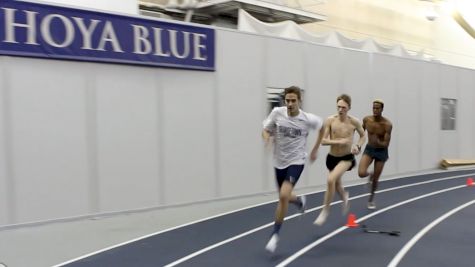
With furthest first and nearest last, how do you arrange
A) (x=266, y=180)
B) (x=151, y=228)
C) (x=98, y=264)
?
(x=266, y=180), (x=151, y=228), (x=98, y=264)

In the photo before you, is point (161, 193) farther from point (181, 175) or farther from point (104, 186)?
point (104, 186)

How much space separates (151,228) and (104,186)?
135 centimetres

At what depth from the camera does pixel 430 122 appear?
17.7 meters

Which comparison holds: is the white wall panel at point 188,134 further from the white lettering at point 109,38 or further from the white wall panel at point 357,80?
the white wall panel at point 357,80

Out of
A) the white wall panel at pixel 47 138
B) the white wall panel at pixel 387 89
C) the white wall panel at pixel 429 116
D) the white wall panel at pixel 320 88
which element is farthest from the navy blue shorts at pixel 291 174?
the white wall panel at pixel 429 116

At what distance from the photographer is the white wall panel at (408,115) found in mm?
16245

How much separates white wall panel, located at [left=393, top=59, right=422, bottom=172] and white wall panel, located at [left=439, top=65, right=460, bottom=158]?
179cm

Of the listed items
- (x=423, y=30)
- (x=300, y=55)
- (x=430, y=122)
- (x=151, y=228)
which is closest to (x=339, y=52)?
(x=300, y=55)

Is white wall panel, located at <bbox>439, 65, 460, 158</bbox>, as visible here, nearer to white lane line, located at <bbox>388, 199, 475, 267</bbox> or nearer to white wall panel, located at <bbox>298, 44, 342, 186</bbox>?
white wall panel, located at <bbox>298, 44, 342, 186</bbox>

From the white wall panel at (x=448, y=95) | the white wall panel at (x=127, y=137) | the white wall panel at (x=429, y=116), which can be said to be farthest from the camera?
the white wall panel at (x=448, y=95)

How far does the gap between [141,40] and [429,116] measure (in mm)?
12049

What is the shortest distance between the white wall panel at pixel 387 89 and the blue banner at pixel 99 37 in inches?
260

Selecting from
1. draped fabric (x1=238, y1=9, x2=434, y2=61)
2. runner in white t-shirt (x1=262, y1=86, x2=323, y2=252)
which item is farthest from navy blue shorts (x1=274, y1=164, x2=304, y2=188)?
draped fabric (x1=238, y1=9, x2=434, y2=61)

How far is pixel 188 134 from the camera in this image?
1005cm
